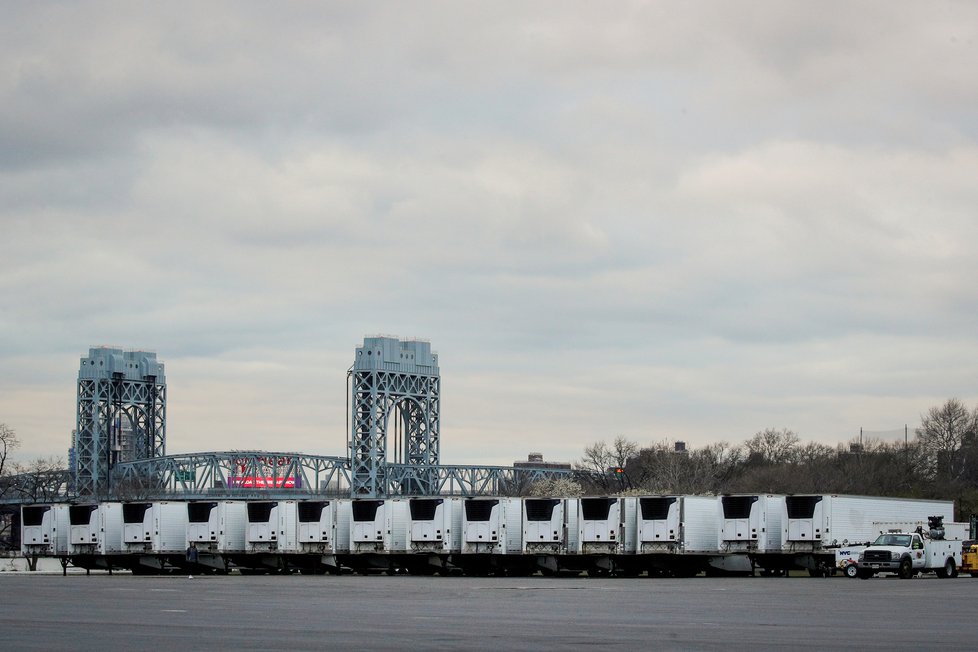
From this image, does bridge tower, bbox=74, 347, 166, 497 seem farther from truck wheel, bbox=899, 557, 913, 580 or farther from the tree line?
truck wheel, bbox=899, 557, 913, 580

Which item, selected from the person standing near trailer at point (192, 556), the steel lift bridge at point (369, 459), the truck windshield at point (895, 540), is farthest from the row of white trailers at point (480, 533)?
the steel lift bridge at point (369, 459)

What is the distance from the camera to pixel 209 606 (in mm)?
33625

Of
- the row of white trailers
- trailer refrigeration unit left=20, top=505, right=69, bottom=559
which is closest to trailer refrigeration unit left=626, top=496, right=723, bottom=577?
the row of white trailers

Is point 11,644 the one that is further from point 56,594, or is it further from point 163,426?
point 163,426

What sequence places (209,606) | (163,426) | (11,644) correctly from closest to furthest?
(11,644), (209,606), (163,426)

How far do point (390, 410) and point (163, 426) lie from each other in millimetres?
43409

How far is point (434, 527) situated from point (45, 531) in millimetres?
25151

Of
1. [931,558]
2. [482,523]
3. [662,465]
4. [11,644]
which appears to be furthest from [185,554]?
[662,465]

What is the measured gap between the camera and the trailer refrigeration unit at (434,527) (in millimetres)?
66625

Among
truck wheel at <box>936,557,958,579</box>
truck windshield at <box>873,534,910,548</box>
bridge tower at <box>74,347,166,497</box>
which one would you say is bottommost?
truck wheel at <box>936,557,958,579</box>

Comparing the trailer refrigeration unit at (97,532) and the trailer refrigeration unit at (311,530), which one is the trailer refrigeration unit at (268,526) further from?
the trailer refrigeration unit at (97,532)

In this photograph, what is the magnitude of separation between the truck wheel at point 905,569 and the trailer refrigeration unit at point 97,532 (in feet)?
135

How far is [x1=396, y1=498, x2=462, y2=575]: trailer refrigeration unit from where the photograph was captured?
66.6 m

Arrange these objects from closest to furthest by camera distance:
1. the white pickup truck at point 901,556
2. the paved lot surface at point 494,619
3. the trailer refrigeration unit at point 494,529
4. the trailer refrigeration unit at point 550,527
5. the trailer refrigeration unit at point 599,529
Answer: the paved lot surface at point 494,619
the white pickup truck at point 901,556
the trailer refrigeration unit at point 599,529
the trailer refrigeration unit at point 550,527
the trailer refrigeration unit at point 494,529
